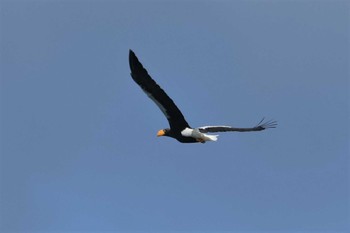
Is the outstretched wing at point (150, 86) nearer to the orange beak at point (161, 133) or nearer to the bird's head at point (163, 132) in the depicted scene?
the bird's head at point (163, 132)

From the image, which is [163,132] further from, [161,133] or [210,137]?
[210,137]

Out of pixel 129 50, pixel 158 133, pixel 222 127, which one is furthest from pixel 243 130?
pixel 129 50

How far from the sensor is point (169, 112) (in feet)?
86.4

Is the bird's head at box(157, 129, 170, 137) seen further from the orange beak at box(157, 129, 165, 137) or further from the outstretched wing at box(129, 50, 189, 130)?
the outstretched wing at box(129, 50, 189, 130)

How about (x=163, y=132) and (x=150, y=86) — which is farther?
(x=163, y=132)

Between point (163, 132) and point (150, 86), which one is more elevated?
point (150, 86)

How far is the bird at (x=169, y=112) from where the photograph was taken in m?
25.7

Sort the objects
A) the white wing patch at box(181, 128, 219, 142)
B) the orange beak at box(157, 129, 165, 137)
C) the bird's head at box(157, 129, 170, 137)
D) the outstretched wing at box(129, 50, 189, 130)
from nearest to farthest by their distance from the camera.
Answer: the outstretched wing at box(129, 50, 189, 130) → the white wing patch at box(181, 128, 219, 142) → the bird's head at box(157, 129, 170, 137) → the orange beak at box(157, 129, 165, 137)

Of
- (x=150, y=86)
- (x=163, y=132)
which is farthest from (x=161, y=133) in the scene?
(x=150, y=86)

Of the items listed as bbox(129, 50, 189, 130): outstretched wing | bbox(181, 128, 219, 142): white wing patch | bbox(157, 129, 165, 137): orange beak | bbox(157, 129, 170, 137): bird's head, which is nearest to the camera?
bbox(129, 50, 189, 130): outstretched wing

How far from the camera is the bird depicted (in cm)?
2570

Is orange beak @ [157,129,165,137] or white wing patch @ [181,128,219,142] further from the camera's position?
orange beak @ [157,129,165,137]

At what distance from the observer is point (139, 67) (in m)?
25.7

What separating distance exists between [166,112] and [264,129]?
3.66 m
